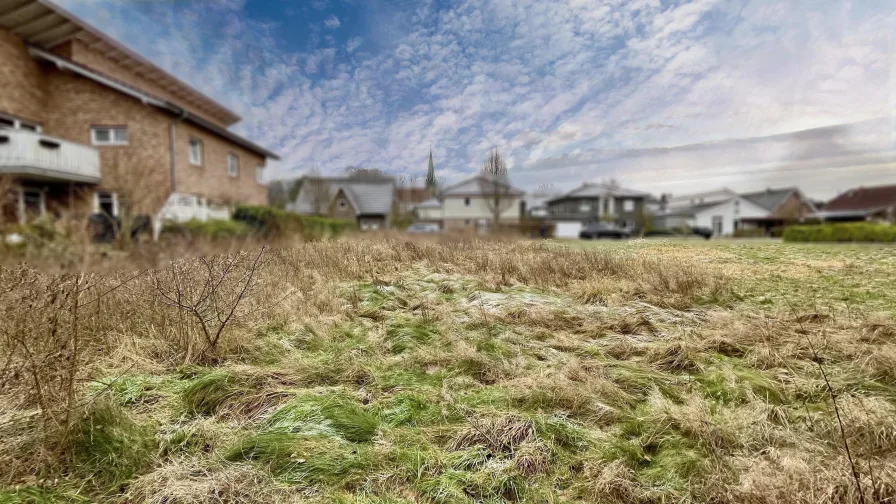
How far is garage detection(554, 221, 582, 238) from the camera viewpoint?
3619 mm

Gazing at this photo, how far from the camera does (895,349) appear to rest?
207 centimetres

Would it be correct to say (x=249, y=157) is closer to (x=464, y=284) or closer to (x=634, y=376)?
(x=464, y=284)

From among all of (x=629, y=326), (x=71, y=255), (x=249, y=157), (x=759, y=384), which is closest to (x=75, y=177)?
(x=71, y=255)

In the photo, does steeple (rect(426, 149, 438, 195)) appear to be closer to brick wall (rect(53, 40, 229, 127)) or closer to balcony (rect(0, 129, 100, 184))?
brick wall (rect(53, 40, 229, 127))

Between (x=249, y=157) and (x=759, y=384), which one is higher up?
(x=249, y=157)

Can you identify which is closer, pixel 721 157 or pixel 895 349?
pixel 895 349

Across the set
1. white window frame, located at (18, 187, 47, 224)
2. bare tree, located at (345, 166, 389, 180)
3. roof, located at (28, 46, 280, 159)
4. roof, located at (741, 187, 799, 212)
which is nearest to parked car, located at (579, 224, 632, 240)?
roof, located at (741, 187, 799, 212)

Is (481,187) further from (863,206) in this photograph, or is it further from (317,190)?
(863,206)

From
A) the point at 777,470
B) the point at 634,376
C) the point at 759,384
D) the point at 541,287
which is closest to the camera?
the point at 777,470

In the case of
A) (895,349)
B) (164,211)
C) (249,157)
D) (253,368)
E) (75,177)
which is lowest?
(253,368)

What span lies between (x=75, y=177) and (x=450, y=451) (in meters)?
3.23

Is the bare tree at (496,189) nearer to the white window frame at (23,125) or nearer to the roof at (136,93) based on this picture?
the roof at (136,93)

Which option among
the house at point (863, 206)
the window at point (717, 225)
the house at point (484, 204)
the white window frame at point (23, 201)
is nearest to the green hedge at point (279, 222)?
the white window frame at point (23, 201)

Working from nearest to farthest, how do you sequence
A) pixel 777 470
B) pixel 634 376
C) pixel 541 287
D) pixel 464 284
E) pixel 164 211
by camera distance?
pixel 777 470
pixel 634 376
pixel 164 211
pixel 541 287
pixel 464 284
